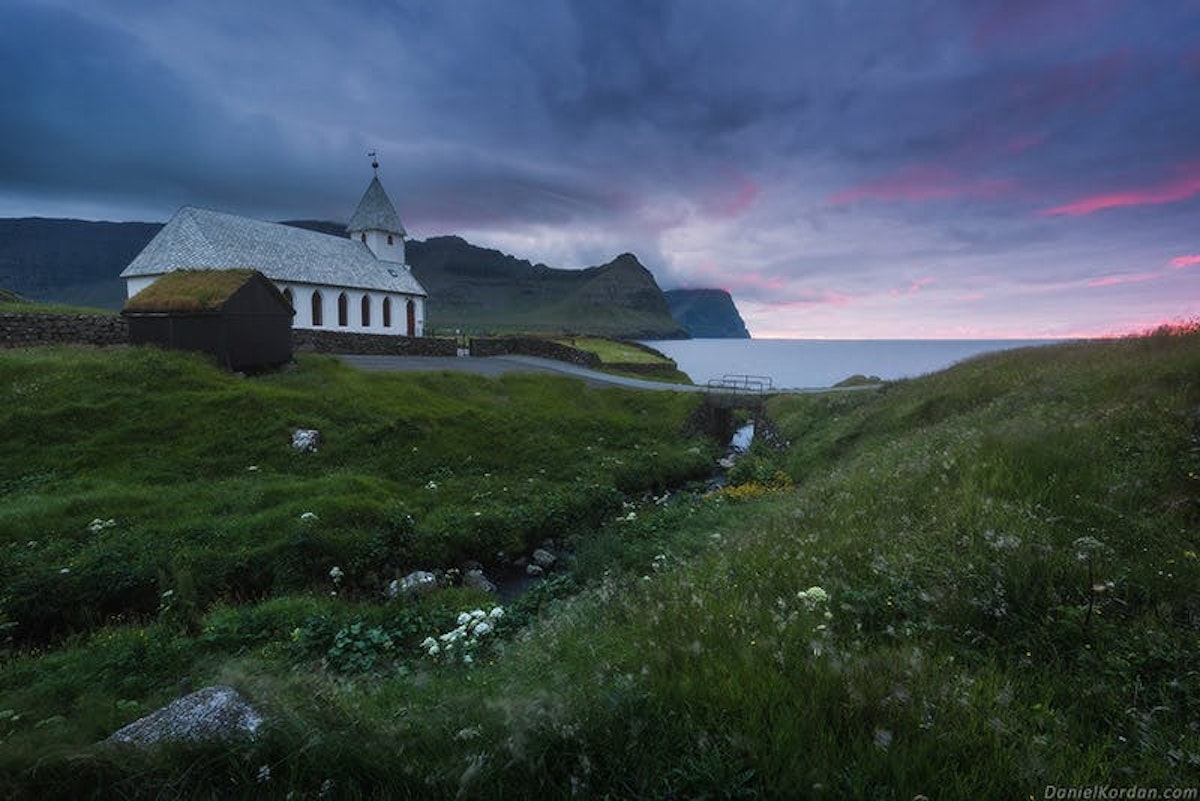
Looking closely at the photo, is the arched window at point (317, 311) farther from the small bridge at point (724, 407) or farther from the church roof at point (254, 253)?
the small bridge at point (724, 407)

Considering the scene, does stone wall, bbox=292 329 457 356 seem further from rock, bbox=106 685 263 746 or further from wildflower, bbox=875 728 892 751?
wildflower, bbox=875 728 892 751

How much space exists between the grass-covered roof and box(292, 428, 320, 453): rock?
10399mm

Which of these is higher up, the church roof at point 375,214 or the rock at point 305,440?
the church roof at point 375,214

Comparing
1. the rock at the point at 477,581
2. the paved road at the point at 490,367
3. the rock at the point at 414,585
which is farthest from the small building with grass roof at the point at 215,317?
the rock at the point at 477,581

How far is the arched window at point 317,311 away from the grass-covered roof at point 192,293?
2207 centimetres

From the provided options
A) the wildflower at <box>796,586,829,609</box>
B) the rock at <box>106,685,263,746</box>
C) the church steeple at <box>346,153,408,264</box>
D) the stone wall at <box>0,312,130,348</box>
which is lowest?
the rock at <box>106,685,263,746</box>

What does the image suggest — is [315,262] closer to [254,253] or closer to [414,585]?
[254,253]

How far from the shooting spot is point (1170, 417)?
848 centimetres

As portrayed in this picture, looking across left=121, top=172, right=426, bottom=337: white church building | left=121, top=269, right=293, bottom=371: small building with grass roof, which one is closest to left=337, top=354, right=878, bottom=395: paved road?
left=121, top=172, right=426, bottom=337: white church building

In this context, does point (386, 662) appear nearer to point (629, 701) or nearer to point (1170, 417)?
point (629, 701)

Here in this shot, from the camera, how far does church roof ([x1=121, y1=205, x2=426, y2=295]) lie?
44.7 m

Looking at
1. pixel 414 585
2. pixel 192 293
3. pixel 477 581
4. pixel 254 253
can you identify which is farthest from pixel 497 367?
pixel 414 585

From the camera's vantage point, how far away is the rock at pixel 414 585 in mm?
13180

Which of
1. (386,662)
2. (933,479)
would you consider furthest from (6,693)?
(933,479)
